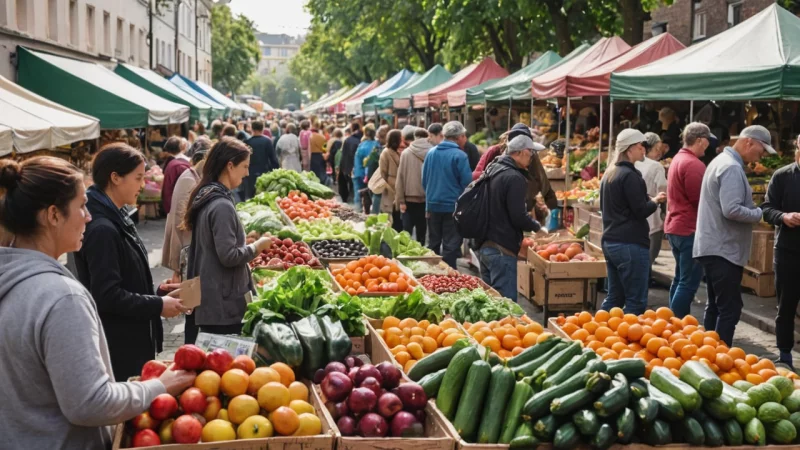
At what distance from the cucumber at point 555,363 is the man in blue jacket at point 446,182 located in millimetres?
6418

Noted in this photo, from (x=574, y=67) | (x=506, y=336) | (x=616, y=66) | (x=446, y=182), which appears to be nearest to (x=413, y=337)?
(x=506, y=336)

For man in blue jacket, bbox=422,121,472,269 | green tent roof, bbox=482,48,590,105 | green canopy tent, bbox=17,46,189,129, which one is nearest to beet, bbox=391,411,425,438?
man in blue jacket, bbox=422,121,472,269

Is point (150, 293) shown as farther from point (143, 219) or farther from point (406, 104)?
point (406, 104)

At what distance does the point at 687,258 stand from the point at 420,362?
16.6ft

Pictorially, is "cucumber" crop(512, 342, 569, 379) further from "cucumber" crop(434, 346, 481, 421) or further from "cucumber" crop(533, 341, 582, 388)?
"cucumber" crop(434, 346, 481, 421)

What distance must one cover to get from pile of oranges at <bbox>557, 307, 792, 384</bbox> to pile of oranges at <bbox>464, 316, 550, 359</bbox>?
35 cm

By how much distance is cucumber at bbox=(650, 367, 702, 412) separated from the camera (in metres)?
4.41

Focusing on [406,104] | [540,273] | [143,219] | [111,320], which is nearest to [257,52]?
[406,104]

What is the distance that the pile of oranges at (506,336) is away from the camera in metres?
5.62

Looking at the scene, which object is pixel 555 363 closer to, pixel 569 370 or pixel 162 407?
pixel 569 370

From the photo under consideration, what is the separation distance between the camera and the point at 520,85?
1681 centimetres

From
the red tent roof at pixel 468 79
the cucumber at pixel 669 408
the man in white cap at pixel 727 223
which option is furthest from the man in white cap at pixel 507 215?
the red tent roof at pixel 468 79

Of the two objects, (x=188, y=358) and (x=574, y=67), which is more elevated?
(x=574, y=67)

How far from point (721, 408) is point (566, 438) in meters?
0.85
